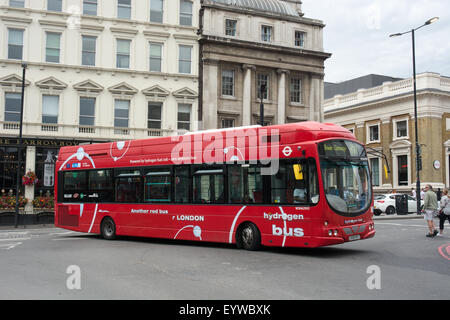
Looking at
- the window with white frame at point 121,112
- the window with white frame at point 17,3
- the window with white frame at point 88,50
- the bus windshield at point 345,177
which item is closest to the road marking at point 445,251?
the bus windshield at point 345,177

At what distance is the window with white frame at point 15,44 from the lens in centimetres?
2978

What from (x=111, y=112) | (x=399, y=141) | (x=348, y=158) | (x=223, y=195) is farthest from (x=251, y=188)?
(x=399, y=141)

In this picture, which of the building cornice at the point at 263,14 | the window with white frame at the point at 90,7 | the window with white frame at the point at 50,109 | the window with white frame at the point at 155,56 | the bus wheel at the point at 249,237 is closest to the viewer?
the bus wheel at the point at 249,237

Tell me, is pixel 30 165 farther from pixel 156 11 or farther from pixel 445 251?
pixel 445 251

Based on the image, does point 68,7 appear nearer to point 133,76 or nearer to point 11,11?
point 11,11

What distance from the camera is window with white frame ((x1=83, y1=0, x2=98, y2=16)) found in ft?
103

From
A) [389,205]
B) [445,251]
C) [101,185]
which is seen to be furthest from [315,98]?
[445,251]

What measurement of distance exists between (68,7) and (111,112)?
6.97 meters

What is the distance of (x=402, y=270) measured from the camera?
9.92 m

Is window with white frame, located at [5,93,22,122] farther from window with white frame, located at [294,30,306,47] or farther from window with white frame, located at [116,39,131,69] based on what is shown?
window with white frame, located at [294,30,306,47]

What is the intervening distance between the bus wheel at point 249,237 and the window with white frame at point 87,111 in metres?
19.9

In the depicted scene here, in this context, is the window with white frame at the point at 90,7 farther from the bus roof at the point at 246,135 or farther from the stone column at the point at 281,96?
the bus roof at the point at 246,135

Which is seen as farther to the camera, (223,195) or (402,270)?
(223,195)

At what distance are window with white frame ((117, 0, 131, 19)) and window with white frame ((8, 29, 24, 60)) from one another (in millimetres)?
6164
